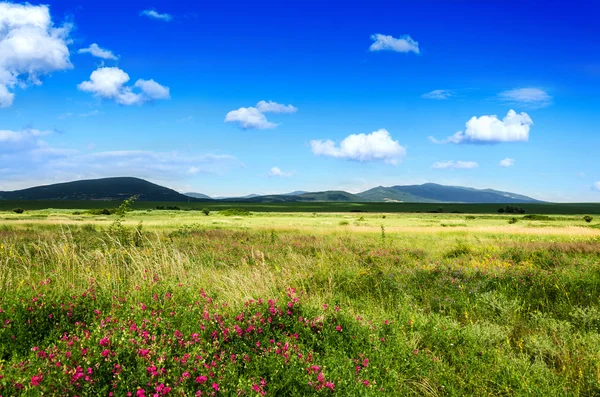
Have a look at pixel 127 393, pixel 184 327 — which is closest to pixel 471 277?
pixel 184 327

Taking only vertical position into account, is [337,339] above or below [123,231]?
below

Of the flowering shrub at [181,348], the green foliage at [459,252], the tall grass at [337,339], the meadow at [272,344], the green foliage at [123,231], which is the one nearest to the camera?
the flowering shrub at [181,348]

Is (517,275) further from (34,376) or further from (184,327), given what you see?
(34,376)

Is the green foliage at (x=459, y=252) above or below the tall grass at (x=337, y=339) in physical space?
below

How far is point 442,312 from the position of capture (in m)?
7.61

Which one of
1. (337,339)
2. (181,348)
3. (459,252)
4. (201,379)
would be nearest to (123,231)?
(181,348)

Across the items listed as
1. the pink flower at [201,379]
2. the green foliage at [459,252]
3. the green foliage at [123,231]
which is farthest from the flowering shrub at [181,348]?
the green foliage at [459,252]

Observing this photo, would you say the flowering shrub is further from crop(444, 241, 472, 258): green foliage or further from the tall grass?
crop(444, 241, 472, 258): green foliage

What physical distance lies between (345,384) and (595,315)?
5521 millimetres

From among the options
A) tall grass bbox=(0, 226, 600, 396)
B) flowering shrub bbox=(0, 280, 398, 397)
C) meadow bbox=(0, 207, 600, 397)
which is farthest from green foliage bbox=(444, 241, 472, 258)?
flowering shrub bbox=(0, 280, 398, 397)

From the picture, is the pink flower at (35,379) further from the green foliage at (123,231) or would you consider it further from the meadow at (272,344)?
the green foliage at (123,231)

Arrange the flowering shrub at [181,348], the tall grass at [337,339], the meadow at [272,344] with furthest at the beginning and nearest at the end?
1. the tall grass at [337,339]
2. the meadow at [272,344]
3. the flowering shrub at [181,348]

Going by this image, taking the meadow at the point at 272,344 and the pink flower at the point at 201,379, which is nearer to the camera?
the pink flower at the point at 201,379

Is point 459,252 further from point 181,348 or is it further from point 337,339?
point 181,348
